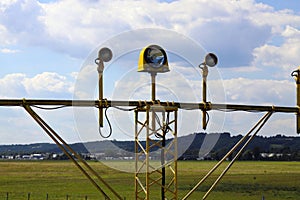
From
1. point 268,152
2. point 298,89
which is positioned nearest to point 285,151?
point 268,152

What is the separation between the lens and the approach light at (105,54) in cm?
1448

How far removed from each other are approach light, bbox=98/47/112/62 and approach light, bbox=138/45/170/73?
0.86m

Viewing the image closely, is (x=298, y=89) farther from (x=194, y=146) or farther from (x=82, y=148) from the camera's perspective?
(x=82, y=148)

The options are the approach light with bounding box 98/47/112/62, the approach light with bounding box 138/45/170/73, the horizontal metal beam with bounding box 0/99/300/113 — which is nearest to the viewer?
the horizontal metal beam with bounding box 0/99/300/113

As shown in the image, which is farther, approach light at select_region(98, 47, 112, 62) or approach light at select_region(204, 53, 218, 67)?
approach light at select_region(204, 53, 218, 67)

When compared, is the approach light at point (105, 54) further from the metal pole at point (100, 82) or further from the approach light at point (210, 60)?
the approach light at point (210, 60)

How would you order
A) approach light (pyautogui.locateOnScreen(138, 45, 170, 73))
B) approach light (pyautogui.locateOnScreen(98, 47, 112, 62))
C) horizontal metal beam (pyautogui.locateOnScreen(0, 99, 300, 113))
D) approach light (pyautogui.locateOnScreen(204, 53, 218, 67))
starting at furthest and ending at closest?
approach light (pyautogui.locateOnScreen(204, 53, 218, 67))
approach light (pyautogui.locateOnScreen(138, 45, 170, 73))
approach light (pyautogui.locateOnScreen(98, 47, 112, 62))
horizontal metal beam (pyautogui.locateOnScreen(0, 99, 300, 113))

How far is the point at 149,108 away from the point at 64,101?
2.13 meters

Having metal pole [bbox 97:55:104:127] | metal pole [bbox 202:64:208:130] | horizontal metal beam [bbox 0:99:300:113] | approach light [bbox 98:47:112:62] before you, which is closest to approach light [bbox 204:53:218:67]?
metal pole [bbox 202:64:208:130]

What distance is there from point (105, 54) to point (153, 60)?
1253 millimetres

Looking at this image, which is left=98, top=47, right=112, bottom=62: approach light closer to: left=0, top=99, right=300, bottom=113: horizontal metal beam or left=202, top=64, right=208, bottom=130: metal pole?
left=0, top=99, right=300, bottom=113: horizontal metal beam

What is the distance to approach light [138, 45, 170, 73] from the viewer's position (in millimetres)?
14867

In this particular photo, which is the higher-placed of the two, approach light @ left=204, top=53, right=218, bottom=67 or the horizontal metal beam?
approach light @ left=204, top=53, right=218, bottom=67

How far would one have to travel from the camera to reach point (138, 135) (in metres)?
15.1
